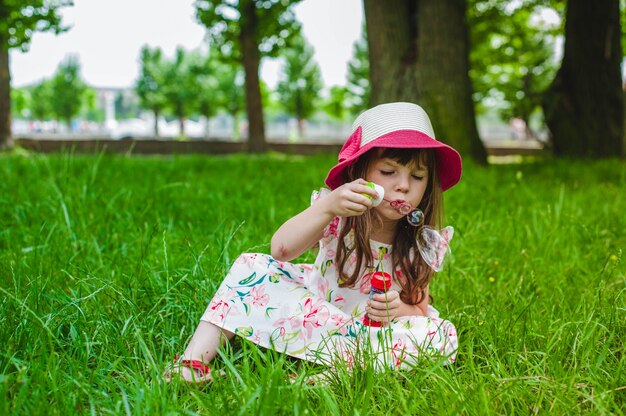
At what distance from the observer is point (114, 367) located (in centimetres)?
167

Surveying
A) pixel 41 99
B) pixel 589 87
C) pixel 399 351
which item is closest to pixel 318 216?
pixel 399 351

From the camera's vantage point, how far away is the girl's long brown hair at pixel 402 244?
195cm

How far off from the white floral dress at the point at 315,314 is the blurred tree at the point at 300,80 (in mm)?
34869

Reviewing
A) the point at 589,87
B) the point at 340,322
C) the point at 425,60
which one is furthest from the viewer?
the point at 589,87

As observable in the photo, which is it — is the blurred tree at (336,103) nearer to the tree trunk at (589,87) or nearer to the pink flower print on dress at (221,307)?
the tree trunk at (589,87)

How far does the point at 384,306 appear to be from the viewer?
73.3 inches

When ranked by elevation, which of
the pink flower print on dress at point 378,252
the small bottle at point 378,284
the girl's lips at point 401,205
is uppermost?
the girl's lips at point 401,205

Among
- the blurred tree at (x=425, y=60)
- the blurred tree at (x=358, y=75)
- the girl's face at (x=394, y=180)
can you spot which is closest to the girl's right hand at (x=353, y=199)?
the girl's face at (x=394, y=180)

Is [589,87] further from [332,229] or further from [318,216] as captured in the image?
[318,216]

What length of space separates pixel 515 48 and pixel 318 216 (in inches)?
714

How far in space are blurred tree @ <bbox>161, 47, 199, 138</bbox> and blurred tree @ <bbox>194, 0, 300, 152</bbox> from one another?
2121cm

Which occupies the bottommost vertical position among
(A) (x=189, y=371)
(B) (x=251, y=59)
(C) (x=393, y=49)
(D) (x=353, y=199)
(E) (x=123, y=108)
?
(A) (x=189, y=371)

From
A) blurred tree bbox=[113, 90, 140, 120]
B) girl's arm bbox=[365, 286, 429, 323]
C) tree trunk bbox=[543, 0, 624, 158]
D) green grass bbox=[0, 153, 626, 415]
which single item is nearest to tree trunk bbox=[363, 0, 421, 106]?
green grass bbox=[0, 153, 626, 415]

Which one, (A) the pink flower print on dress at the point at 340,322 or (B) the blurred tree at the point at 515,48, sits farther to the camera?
(B) the blurred tree at the point at 515,48
